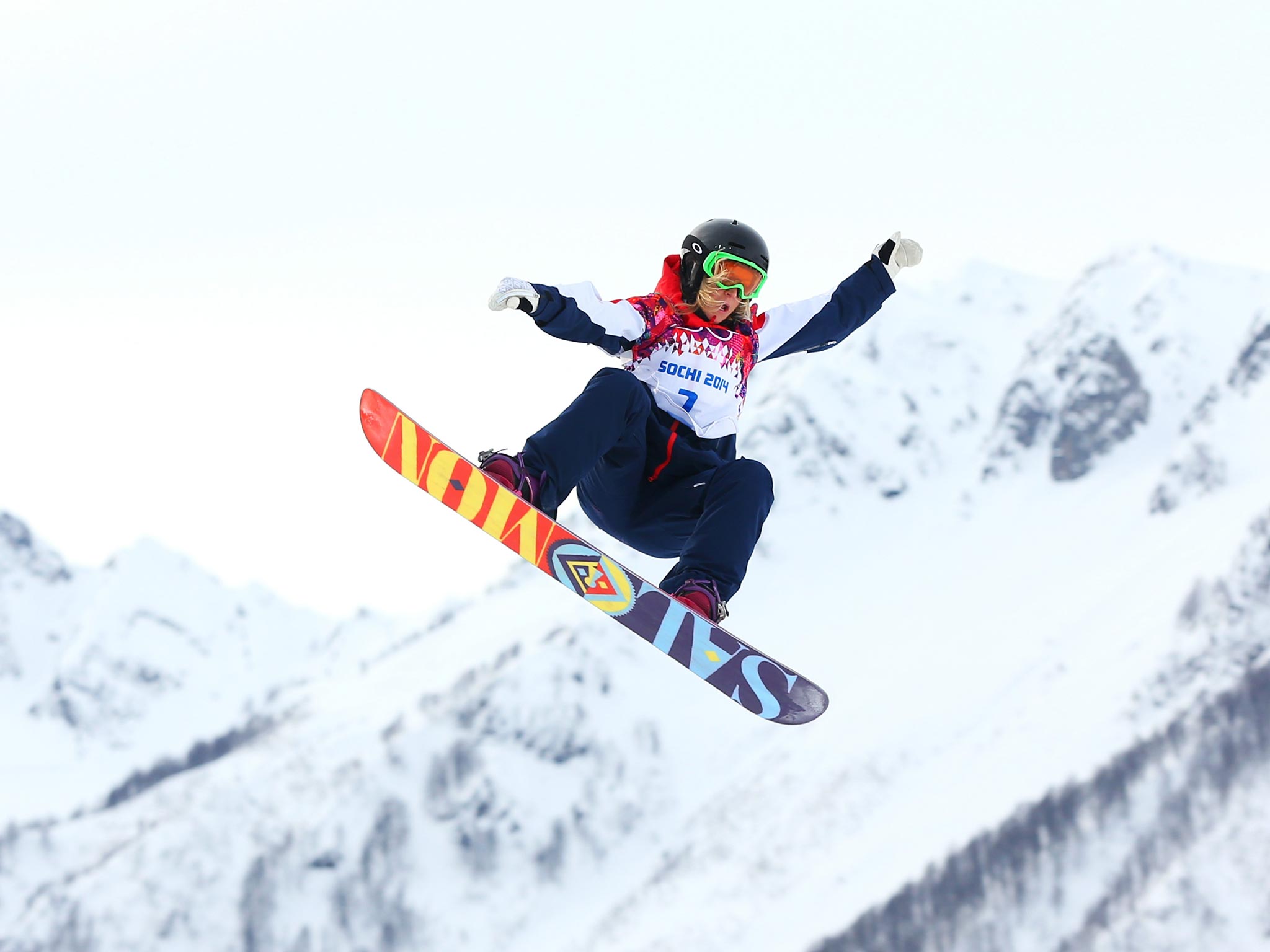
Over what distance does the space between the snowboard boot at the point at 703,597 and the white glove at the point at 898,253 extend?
2.85 metres

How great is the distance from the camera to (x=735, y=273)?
8.09 metres

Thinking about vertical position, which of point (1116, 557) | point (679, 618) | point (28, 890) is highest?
point (1116, 557)

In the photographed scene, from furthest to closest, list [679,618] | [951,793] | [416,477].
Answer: [951,793] → [416,477] → [679,618]

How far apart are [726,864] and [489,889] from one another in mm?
37092

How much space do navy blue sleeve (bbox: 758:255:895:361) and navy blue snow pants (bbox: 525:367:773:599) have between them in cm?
86

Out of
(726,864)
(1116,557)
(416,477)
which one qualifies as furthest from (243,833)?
(416,477)

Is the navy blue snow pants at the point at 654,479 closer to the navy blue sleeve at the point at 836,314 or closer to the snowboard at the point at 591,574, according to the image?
the snowboard at the point at 591,574

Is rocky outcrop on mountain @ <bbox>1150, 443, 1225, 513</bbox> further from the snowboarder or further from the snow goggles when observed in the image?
the snow goggles

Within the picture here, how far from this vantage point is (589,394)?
7707 mm

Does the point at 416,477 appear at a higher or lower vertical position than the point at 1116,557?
lower

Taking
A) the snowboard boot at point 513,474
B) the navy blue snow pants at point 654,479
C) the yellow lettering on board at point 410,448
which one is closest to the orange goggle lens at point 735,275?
the navy blue snow pants at point 654,479

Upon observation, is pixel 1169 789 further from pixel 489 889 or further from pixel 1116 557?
pixel 489 889

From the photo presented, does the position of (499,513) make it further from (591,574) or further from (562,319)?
(562,319)

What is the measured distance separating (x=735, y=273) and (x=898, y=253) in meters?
1.45
